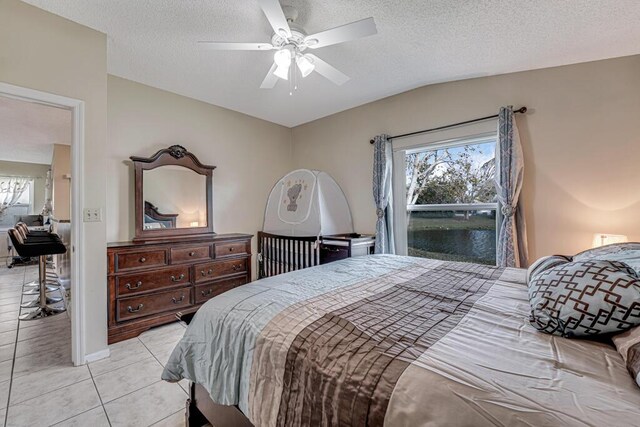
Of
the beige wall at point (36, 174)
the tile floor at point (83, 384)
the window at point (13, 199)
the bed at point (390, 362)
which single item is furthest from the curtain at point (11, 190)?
the bed at point (390, 362)

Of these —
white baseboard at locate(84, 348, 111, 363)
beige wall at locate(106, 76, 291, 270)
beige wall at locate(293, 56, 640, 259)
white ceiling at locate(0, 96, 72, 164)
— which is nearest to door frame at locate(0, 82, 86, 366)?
white baseboard at locate(84, 348, 111, 363)

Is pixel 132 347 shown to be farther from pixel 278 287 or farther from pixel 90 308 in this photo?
pixel 278 287

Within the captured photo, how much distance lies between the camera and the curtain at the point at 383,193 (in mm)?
3271

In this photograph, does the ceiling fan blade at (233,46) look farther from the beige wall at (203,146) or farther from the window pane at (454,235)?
the window pane at (454,235)

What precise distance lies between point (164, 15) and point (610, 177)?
3.56 meters

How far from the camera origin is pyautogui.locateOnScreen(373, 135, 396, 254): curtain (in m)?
3.27

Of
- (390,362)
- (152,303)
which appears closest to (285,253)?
(152,303)

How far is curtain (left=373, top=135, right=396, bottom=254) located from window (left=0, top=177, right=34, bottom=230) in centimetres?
826

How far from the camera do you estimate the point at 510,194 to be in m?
2.44

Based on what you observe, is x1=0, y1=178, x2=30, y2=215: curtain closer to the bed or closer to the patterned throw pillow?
the bed

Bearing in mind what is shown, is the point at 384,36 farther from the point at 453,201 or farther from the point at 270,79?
the point at 453,201

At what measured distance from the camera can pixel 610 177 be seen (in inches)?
83.7

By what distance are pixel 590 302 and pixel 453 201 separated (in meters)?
2.28

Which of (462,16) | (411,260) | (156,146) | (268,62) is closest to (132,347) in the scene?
(156,146)
